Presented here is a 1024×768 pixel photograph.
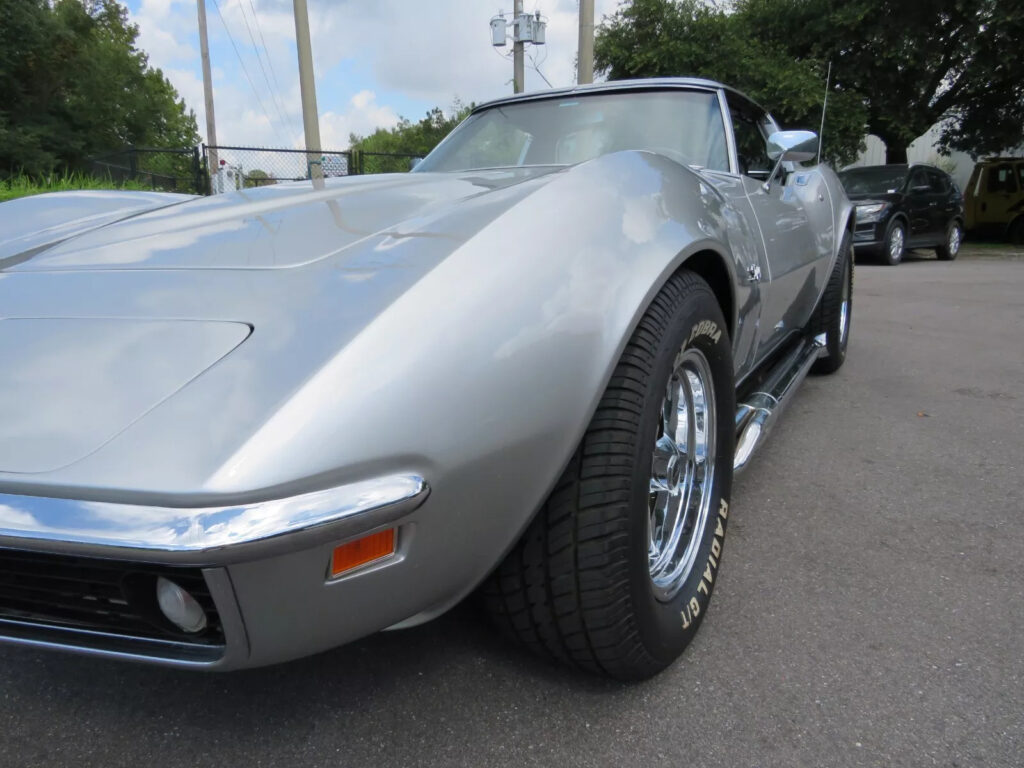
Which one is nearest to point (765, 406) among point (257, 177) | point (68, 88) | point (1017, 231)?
point (257, 177)

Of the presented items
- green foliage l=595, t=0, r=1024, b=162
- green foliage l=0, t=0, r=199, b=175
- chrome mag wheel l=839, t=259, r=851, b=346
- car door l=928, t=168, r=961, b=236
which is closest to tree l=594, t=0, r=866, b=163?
green foliage l=595, t=0, r=1024, b=162

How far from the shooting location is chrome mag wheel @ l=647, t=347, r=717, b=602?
167 cm

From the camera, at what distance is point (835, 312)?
3785mm

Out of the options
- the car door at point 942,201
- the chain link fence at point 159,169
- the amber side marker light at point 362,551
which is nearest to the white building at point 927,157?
the car door at point 942,201

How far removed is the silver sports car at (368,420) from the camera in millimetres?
987

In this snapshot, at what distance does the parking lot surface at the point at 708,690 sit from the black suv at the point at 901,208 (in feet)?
30.8

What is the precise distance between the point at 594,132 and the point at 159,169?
15739 mm

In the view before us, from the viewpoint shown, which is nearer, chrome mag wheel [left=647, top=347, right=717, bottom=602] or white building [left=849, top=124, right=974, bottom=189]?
chrome mag wheel [left=647, top=347, right=717, bottom=602]

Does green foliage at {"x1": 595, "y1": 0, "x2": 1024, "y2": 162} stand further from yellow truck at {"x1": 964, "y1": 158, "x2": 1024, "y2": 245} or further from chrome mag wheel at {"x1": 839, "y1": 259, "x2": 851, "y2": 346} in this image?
chrome mag wheel at {"x1": 839, "y1": 259, "x2": 851, "y2": 346}

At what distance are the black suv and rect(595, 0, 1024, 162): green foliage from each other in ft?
12.0

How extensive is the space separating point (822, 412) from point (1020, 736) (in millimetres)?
2260

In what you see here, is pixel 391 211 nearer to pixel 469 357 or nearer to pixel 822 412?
pixel 469 357

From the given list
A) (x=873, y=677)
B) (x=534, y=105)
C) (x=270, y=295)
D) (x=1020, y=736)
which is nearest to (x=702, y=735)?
(x=873, y=677)

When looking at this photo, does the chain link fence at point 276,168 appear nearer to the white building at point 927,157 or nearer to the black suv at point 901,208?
the black suv at point 901,208
